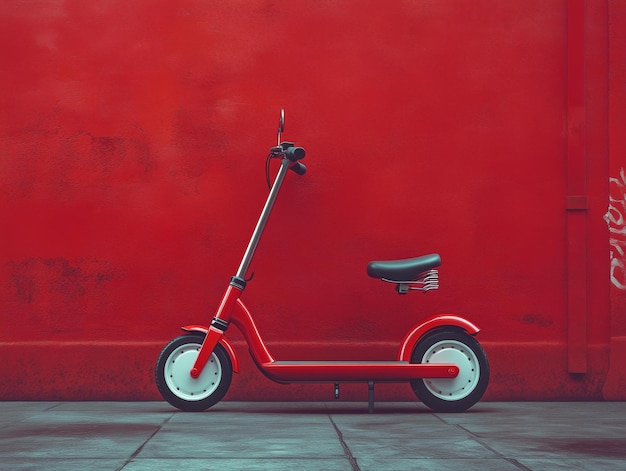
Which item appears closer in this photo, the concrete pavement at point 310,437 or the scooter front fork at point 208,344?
the concrete pavement at point 310,437

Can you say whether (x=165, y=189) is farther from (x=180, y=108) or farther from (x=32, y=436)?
(x=32, y=436)

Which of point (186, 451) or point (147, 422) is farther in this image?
point (147, 422)

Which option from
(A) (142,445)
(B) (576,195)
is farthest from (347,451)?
(B) (576,195)

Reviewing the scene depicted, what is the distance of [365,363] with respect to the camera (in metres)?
6.04

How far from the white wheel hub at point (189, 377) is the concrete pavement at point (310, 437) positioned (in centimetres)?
16

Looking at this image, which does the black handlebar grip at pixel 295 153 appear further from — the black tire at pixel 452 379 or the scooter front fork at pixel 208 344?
the black tire at pixel 452 379

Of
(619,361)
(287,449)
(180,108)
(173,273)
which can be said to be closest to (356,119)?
(180,108)

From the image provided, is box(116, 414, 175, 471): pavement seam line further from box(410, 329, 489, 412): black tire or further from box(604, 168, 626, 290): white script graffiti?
box(604, 168, 626, 290): white script graffiti

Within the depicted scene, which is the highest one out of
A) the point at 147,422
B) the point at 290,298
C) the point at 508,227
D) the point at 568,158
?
the point at 568,158

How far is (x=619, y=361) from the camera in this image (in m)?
6.80

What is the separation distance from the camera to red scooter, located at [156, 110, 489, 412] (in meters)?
6.01

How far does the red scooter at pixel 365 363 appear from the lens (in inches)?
237

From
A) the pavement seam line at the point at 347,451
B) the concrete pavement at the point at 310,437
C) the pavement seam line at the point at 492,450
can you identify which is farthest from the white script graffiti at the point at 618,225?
the pavement seam line at the point at 347,451

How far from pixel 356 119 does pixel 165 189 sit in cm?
160
